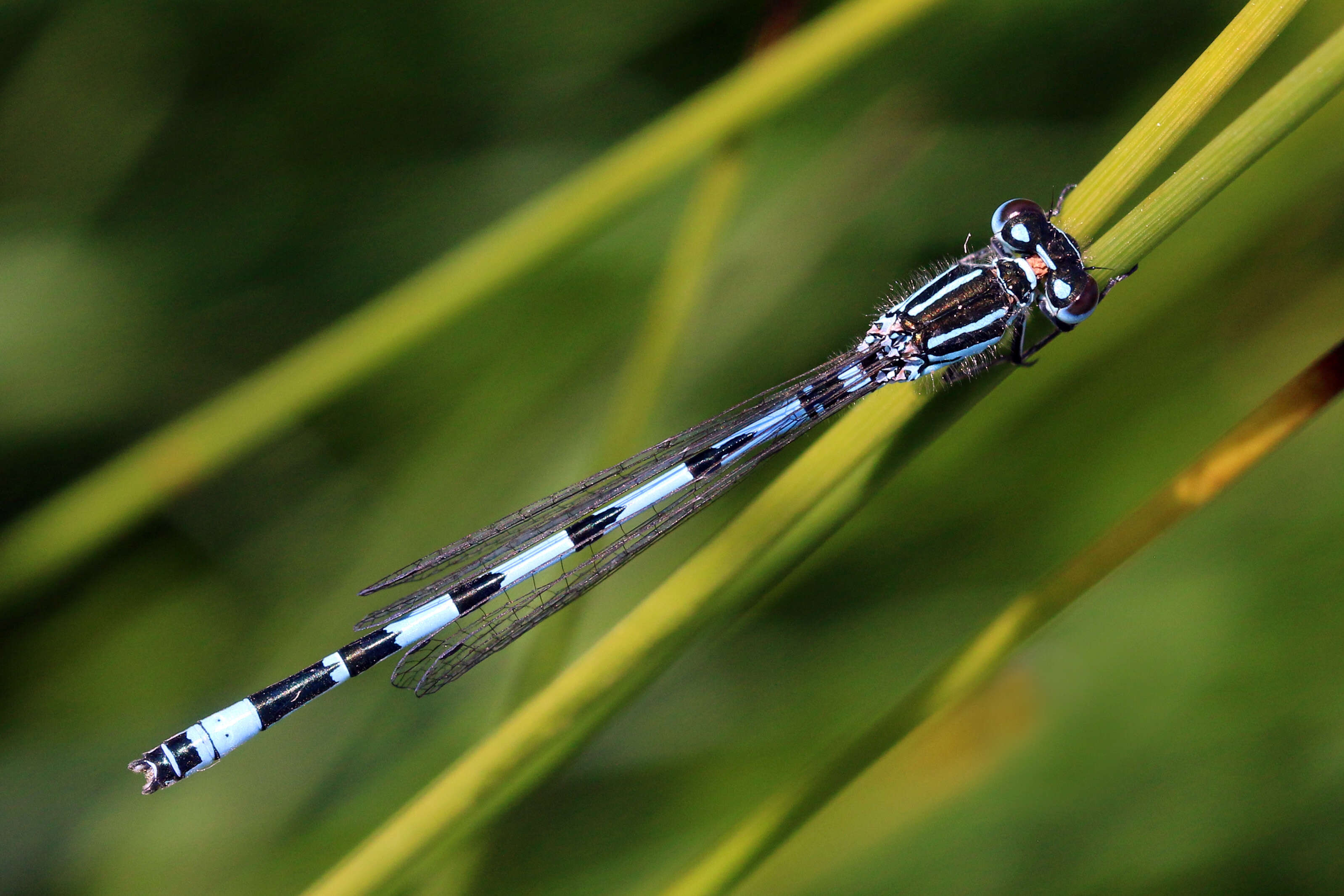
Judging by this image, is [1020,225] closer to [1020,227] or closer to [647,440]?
[1020,227]

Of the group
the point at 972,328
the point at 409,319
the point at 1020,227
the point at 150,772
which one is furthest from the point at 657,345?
the point at 150,772

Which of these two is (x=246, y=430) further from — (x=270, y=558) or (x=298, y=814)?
(x=298, y=814)

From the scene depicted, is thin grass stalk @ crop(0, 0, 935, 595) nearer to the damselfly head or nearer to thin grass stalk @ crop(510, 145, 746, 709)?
thin grass stalk @ crop(510, 145, 746, 709)

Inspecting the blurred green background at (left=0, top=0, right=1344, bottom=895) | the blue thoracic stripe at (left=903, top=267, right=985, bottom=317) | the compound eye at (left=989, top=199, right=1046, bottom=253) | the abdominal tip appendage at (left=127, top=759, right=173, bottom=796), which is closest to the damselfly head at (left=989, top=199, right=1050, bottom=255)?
the compound eye at (left=989, top=199, right=1046, bottom=253)

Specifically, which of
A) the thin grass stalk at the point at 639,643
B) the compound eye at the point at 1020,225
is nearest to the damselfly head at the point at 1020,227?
the compound eye at the point at 1020,225

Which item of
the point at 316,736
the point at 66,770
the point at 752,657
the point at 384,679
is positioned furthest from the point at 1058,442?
the point at 66,770

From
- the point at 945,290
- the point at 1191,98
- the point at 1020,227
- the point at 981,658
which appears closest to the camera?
the point at 1191,98

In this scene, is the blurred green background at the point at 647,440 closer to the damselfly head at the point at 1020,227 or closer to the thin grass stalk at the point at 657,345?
the thin grass stalk at the point at 657,345

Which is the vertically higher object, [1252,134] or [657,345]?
[657,345]

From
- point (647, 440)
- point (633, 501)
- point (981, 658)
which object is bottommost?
point (981, 658)
